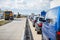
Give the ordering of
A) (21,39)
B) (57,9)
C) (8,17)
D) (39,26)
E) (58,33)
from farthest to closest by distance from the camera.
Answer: (8,17) < (39,26) < (21,39) < (57,9) < (58,33)

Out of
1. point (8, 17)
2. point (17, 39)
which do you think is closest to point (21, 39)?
point (17, 39)

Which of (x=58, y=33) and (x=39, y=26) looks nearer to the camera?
(x=58, y=33)

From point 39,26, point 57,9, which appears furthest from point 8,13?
point 57,9

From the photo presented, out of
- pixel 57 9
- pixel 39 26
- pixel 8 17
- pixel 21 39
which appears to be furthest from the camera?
pixel 8 17

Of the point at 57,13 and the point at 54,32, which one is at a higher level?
the point at 57,13

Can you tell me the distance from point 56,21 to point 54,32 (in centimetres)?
41

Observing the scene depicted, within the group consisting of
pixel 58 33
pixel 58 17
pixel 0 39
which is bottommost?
pixel 0 39

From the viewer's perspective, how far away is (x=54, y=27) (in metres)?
7.52

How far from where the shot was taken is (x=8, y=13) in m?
66.2

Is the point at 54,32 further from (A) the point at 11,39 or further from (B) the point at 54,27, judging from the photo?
(A) the point at 11,39

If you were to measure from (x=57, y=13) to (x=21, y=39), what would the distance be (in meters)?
7.47

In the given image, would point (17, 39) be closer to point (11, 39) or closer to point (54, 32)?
point (11, 39)

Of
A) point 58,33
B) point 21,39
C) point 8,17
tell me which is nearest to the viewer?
point 58,33

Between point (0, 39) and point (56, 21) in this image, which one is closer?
point (56, 21)
